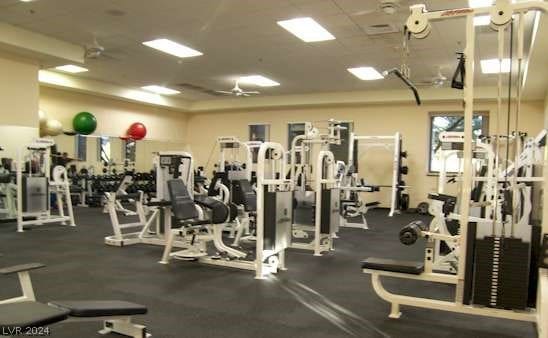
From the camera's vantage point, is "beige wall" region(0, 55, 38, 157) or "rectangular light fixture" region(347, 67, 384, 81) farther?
"rectangular light fixture" region(347, 67, 384, 81)

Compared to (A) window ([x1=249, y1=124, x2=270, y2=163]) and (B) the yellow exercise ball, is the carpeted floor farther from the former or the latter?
(A) window ([x1=249, y1=124, x2=270, y2=163])

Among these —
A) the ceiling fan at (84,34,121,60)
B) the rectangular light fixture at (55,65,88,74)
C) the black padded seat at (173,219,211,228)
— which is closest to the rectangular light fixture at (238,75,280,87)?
the ceiling fan at (84,34,121,60)

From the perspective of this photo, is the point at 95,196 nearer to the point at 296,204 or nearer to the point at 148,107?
the point at 148,107

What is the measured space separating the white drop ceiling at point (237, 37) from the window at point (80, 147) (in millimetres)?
1627

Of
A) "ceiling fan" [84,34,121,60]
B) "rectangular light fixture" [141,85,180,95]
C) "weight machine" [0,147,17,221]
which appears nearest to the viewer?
"ceiling fan" [84,34,121,60]

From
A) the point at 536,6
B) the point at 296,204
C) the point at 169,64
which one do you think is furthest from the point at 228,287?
the point at 169,64

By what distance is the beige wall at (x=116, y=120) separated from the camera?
1039cm

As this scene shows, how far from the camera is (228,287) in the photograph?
4.01 metres

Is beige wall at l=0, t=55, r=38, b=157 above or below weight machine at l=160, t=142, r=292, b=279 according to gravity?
above

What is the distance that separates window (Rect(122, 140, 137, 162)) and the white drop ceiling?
2.35 m

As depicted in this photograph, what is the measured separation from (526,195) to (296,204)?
3.19 metres

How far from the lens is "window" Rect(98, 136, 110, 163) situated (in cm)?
1128

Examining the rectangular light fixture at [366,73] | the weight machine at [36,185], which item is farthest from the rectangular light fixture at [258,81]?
the weight machine at [36,185]

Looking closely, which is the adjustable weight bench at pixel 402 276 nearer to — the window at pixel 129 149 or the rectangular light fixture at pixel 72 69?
the rectangular light fixture at pixel 72 69
